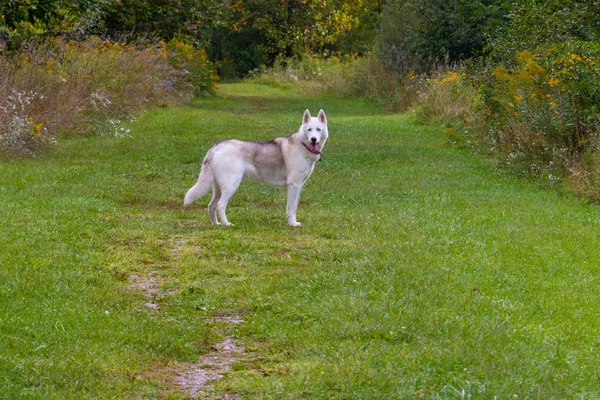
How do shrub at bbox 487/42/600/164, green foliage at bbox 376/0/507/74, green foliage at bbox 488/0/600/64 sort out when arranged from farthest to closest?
1. green foliage at bbox 376/0/507/74
2. green foliage at bbox 488/0/600/64
3. shrub at bbox 487/42/600/164

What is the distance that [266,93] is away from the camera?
41.4 meters

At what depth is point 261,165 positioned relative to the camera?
10.6m

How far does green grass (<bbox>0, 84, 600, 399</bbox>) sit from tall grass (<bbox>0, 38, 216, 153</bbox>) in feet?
7.05

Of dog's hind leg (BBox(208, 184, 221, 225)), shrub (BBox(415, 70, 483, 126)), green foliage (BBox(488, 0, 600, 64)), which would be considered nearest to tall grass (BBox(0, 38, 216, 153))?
dog's hind leg (BBox(208, 184, 221, 225))

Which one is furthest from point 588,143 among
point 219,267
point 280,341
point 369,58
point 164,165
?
point 369,58

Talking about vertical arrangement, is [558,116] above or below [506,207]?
above

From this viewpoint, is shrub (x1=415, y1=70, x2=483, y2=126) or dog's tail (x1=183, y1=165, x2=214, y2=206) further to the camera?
shrub (x1=415, y1=70, x2=483, y2=126)

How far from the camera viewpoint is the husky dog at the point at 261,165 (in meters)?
10.2

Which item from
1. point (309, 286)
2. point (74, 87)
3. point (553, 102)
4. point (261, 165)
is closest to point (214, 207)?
point (261, 165)

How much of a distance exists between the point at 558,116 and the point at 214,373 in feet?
33.8

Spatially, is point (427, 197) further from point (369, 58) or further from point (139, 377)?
point (369, 58)

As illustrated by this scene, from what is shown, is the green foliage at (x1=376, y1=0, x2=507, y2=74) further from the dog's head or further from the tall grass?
the dog's head

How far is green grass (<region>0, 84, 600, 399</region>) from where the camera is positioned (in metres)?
5.25

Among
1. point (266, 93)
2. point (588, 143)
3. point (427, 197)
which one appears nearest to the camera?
point (427, 197)
